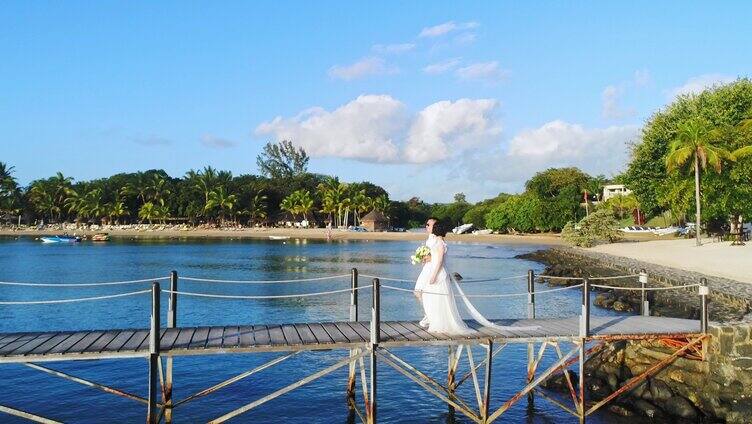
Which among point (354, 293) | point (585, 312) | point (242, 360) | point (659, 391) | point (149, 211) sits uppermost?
point (149, 211)

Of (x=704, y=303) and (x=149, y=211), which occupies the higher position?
(x=149, y=211)

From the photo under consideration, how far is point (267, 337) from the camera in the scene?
39.3 feet

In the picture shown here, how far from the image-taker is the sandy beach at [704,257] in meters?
33.8

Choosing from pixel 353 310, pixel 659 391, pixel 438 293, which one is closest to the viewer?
pixel 438 293

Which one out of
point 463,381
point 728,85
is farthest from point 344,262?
point 463,381

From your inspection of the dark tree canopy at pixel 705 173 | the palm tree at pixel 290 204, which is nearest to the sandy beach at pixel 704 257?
the dark tree canopy at pixel 705 173

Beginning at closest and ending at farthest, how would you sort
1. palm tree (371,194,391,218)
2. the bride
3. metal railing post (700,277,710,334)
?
the bride → metal railing post (700,277,710,334) → palm tree (371,194,391,218)

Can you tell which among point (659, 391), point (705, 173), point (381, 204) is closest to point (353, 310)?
point (659, 391)

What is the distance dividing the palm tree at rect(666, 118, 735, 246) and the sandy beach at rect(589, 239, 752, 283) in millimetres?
3699

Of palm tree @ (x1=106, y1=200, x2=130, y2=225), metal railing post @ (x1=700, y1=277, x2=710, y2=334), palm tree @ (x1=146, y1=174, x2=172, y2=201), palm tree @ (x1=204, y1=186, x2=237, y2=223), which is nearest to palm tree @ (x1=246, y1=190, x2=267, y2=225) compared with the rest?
palm tree @ (x1=204, y1=186, x2=237, y2=223)

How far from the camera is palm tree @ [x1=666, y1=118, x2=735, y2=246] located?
1743 inches

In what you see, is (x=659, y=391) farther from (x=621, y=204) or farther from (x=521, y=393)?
(x=621, y=204)

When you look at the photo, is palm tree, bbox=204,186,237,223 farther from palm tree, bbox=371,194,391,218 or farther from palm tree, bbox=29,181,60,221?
palm tree, bbox=29,181,60,221

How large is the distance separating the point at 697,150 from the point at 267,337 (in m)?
42.1
